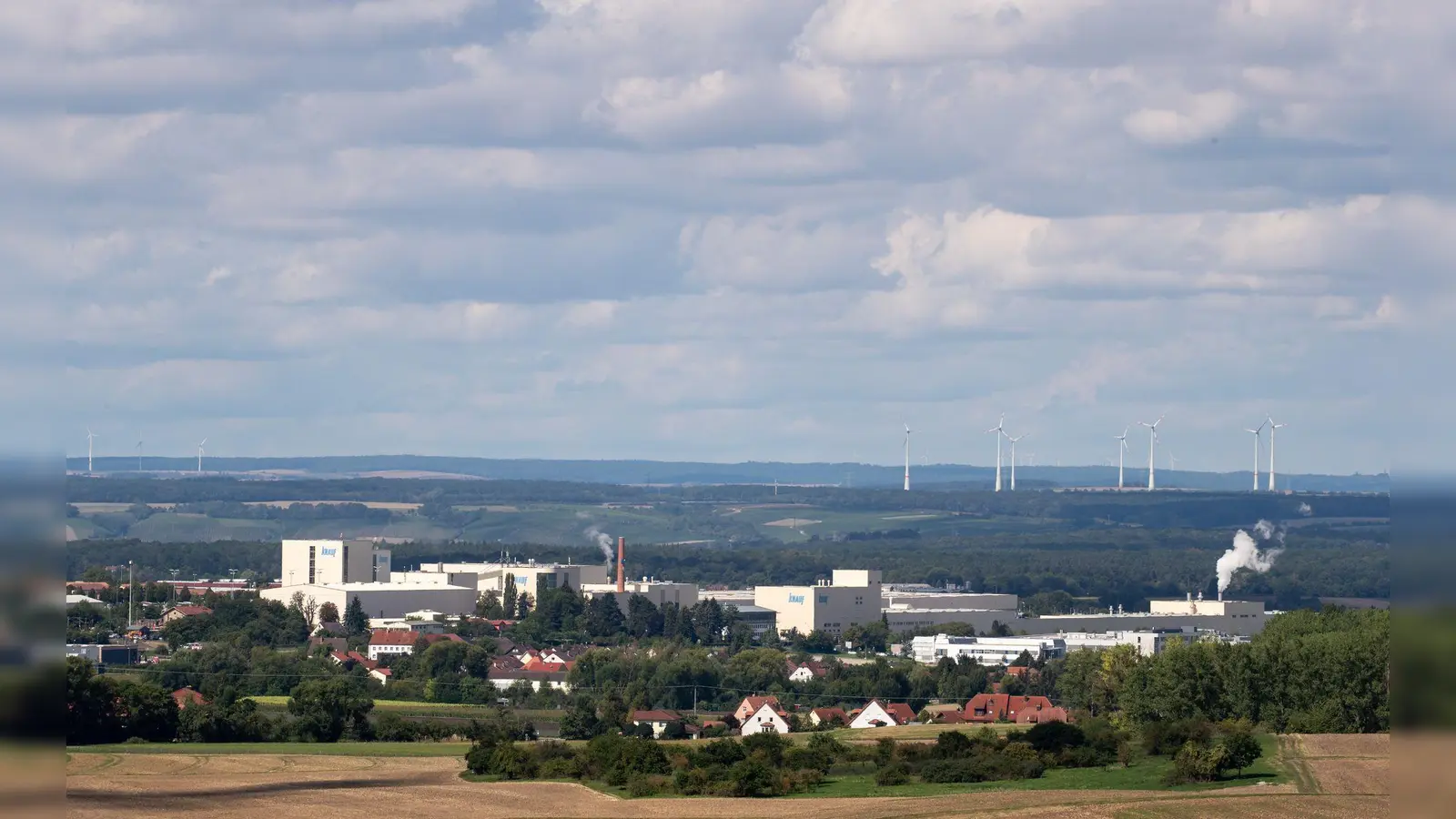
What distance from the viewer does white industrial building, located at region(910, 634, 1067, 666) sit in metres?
172

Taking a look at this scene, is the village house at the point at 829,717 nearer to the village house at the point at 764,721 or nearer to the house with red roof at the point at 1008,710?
A: the village house at the point at 764,721

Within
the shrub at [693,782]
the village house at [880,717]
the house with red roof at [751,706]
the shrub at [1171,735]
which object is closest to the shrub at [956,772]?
the shrub at [1171,735]

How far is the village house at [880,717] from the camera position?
100 m

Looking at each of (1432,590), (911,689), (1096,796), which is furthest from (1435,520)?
(911,689)

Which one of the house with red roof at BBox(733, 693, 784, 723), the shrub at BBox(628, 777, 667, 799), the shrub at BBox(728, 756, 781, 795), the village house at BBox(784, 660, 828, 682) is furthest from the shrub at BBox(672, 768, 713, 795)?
the village house at BBox(784, 660, 828, 682)

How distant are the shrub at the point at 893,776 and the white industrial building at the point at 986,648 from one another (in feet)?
382

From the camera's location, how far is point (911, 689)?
128 m

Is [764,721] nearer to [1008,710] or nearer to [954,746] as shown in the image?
[1008,710]

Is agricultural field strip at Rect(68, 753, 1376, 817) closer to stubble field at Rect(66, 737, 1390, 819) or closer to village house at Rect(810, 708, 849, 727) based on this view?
stubble field at Rect(66, 737, 1390, 819)

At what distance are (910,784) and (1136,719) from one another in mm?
24922

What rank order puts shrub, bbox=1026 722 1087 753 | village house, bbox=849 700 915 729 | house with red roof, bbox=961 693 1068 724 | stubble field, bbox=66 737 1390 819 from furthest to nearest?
village house, bbox=849 700 915 729 → house with red roof, bbox=961 693 1068 724 → shrub, bbox=1026 722 1087 753 → stubble field, bbox=66 737 1390 819

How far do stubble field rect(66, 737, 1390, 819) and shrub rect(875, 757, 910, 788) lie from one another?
4.08 metres

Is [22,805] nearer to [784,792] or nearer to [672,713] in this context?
[784,792]

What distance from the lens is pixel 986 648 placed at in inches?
7008
